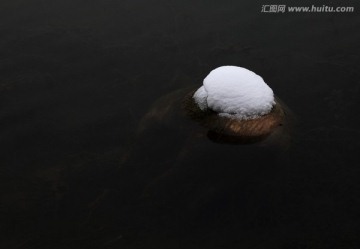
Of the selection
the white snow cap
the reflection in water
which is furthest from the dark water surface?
the white snow cap

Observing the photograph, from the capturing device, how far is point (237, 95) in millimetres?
7746

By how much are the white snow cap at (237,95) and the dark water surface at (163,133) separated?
1.93ft

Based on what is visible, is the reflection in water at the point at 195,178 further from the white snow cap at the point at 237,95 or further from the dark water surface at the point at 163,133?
the white snow cap at the point at 237,95

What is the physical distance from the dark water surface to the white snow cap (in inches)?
23.2

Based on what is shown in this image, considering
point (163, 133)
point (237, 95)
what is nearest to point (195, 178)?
point (163, 133)

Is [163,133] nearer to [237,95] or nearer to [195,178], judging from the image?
[195,178]

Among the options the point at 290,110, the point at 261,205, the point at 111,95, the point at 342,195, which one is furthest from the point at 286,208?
the point at 111,95

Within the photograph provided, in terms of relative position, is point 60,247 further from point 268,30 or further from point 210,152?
point 268,30

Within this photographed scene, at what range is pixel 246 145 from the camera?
776cm

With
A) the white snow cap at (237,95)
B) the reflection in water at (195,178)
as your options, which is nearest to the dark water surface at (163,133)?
the reflection in water at (195,178)

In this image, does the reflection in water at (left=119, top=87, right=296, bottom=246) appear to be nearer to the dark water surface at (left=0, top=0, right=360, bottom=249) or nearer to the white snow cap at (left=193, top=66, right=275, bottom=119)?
the dark water surface at (left=0, top=0, right=360, bottom=249)

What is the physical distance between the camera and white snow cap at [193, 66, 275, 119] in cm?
774

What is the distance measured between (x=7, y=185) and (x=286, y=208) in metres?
4.46

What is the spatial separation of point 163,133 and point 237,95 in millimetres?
1505
